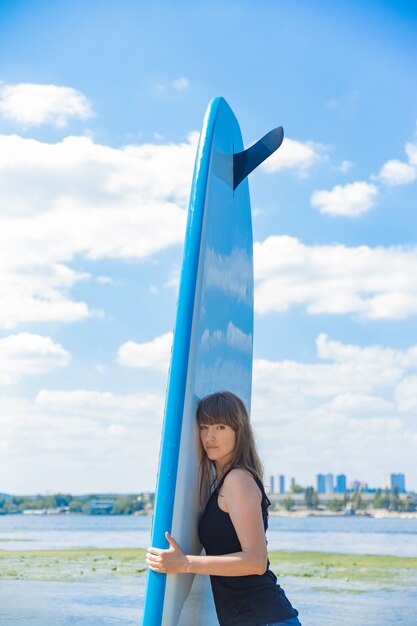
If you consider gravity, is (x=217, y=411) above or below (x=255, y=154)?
below

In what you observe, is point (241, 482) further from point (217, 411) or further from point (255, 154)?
point (255, 154)

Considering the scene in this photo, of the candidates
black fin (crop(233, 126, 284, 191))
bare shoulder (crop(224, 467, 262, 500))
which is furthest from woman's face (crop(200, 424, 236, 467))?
black fin (crop(233, 126, 284, 191))

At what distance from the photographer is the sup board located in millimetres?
1765

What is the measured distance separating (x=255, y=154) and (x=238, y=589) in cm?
118

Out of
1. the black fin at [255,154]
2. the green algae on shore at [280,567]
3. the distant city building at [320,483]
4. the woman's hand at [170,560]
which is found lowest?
the green algae on shore at [280,567]

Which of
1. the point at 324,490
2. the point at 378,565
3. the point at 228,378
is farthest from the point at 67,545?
the point at 324,490

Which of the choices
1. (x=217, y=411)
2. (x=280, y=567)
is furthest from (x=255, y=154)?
(x=280, y=567)

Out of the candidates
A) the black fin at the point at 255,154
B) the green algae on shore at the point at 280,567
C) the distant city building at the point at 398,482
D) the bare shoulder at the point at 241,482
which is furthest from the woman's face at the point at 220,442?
the distant city building at the point at 398,482

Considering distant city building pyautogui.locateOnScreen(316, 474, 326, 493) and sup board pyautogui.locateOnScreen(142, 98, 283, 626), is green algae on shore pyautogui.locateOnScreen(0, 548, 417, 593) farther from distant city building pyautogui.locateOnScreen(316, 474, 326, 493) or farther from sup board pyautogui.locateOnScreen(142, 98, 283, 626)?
distant city building pyautogui.locateOnScreen(316, 474, 326, 493)

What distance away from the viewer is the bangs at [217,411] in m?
1.73

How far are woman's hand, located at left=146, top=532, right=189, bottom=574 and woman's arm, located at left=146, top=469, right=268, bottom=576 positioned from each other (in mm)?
44

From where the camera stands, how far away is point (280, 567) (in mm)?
12555

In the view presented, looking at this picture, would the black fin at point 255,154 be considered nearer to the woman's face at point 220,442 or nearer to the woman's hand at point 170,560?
the woman's face at point 220,442

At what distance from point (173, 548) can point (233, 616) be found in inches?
7.2
